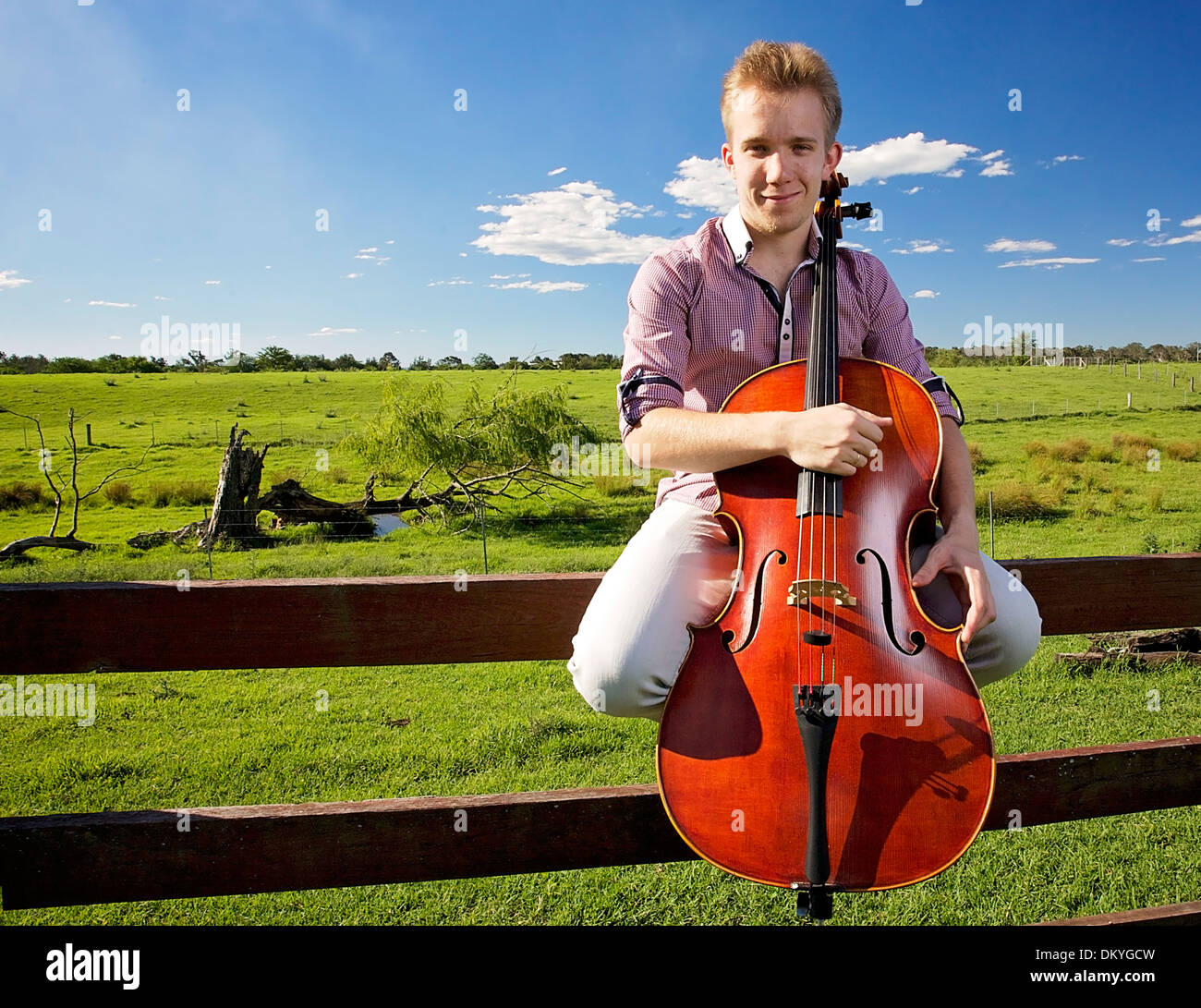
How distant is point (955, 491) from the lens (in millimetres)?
1809

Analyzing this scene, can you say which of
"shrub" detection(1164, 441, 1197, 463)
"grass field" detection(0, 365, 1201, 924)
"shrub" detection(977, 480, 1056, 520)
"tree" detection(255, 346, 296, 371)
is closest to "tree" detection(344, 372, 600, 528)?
"grass field" detection(0, 365, 1201, 924)

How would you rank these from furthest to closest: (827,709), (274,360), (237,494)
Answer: (274,360)
(237,494)
(827,709)

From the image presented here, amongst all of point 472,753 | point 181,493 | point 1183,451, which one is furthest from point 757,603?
point 1183,451

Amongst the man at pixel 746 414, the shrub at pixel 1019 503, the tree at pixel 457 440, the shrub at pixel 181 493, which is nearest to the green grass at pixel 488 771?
the man at pixel 746 414

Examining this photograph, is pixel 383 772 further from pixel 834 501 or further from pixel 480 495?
pixel 480 495

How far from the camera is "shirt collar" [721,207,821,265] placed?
6.57 ft

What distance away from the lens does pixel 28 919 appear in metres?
2.92

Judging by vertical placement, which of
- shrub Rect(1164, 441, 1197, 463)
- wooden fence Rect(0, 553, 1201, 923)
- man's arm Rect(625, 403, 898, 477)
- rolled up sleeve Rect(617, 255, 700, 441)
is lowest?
wooden fence Rect(0, 553, 1201, 923)

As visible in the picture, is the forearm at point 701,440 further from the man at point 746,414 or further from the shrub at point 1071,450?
the shrub at point 1071,450

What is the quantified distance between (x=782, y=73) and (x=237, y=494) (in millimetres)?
21354

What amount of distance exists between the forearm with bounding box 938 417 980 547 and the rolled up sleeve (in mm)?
642

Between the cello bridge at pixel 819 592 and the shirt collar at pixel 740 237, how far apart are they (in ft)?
2.98

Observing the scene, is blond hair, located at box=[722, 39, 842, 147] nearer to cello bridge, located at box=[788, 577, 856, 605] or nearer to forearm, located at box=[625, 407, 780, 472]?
forearm, located at box=[625, 407, 780, 472]

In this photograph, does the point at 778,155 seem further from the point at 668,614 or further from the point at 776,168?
the point at 668,614
